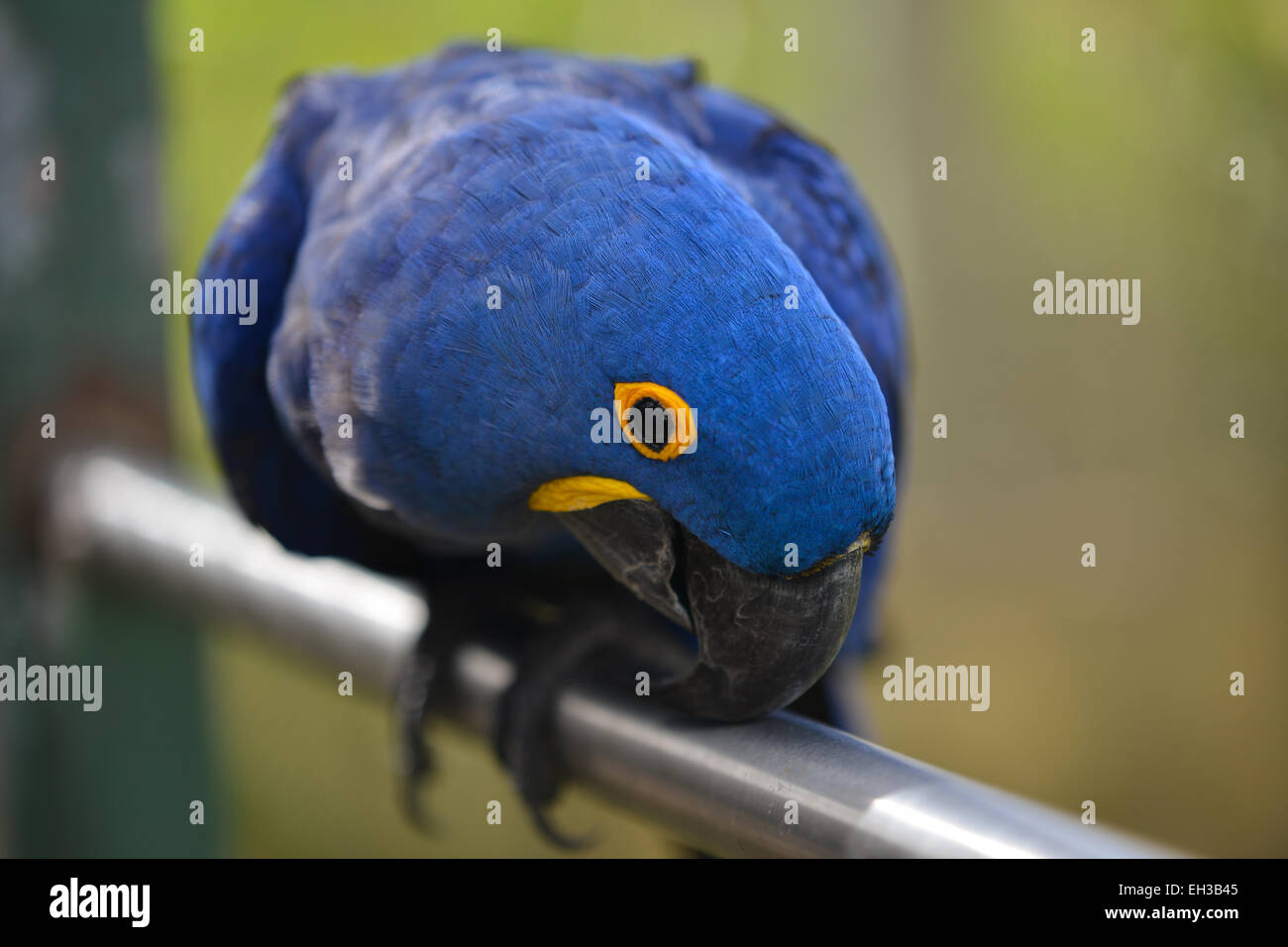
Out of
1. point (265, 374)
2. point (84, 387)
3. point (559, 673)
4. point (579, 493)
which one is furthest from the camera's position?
point (84, 387)

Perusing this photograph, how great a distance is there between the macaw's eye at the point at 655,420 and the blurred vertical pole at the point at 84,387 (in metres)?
1.33

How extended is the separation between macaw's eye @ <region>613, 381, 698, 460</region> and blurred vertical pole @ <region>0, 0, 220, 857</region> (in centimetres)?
133

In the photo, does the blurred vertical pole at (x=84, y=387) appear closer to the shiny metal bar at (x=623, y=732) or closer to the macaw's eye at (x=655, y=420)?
the shiny metal bar at (x=623, y=732)

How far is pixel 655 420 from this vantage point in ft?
3.09

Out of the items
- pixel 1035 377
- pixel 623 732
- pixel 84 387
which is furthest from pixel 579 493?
pixel 1035 377

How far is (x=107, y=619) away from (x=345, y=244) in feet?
3.69

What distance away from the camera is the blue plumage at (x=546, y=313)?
91 centimetres

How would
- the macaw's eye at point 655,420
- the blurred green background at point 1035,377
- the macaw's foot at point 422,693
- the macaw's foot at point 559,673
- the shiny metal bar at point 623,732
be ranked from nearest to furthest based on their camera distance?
1. the shiny metal bar at point 623,732
2. the macaw's eye at point 655,420
3. the macaw's foot at point 559,673
4. the macaw's foot at point 422,693
5. the blurred green background at point 1035,377

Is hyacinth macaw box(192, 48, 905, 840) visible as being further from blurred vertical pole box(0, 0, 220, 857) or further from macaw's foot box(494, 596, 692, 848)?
blurred vertical pole box(0, 0, 220, 857)

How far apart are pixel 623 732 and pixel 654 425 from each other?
366mm

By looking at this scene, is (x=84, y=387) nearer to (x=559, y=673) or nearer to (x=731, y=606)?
(x=559, y=673)

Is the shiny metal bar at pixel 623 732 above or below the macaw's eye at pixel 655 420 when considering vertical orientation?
below

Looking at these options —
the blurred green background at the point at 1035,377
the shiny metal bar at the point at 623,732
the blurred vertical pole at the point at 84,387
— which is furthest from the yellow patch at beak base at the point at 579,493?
the blurred green background at the point at 1035,377

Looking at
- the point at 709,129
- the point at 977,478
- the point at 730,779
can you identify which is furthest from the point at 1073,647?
the point at 730,779
